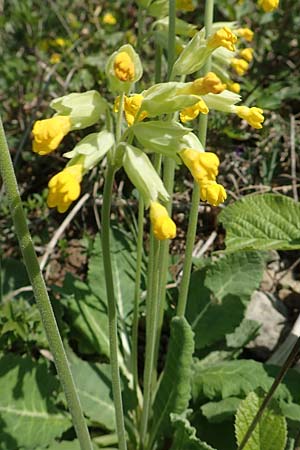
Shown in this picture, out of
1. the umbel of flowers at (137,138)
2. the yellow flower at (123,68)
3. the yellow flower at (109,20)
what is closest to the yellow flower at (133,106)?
the umbel of flowers at (137,138)

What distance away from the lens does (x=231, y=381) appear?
9.65 feet

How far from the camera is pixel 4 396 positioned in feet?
9.55

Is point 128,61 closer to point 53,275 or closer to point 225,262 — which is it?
point 225,262

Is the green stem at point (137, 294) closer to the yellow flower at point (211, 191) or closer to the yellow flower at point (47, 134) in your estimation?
the yellow flower at point (211, 191)

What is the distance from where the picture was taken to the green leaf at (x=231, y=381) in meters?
2.91

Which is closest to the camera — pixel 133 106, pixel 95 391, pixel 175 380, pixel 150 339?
pixel 133 106

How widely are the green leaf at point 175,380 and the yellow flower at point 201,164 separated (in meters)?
0.88

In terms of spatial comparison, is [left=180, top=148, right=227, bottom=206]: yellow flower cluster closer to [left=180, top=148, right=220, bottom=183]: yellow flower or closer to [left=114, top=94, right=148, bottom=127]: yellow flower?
[left=180, top=148, right=220, bottom=183]: yellow flower

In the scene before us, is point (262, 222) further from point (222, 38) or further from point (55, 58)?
point (55, 58)

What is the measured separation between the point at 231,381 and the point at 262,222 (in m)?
0.79

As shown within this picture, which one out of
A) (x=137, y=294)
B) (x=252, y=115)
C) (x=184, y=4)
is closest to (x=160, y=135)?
(x=252, y=115)

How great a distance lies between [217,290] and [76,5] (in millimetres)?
3334

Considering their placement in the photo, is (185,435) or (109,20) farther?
(109,20)

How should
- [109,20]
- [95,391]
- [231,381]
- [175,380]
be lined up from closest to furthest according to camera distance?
[175,380] < [231,381] < [95,391] < [109,20]
